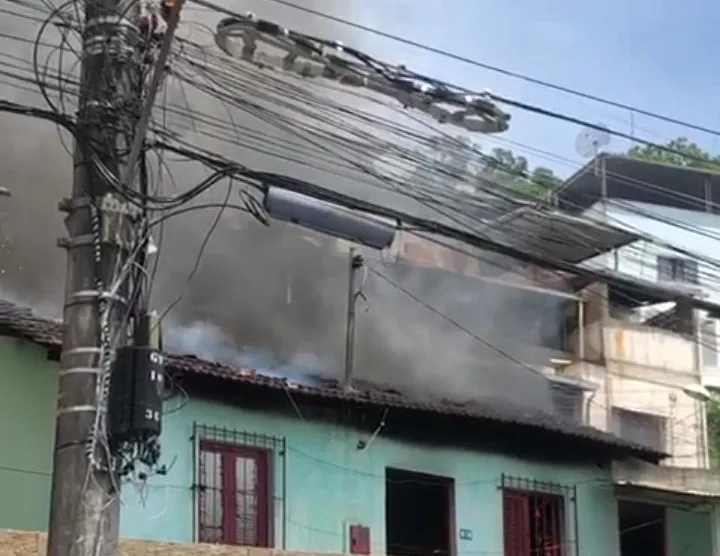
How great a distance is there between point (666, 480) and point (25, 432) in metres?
8.46

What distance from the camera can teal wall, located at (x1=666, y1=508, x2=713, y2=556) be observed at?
59.9ft

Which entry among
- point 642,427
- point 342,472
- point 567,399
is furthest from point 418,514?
point 642,427

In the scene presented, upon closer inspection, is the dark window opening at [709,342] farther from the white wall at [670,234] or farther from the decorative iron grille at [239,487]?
the decorative iron grille at [239,487]

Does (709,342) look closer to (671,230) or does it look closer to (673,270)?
(673,270)

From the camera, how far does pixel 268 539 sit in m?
14.3

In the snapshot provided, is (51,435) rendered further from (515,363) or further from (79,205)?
(515,363)

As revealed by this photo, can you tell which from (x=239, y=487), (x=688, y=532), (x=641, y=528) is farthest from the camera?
(x=641, y=528)

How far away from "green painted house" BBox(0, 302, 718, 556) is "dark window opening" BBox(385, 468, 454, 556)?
0.03m

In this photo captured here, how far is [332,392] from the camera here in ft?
48.5

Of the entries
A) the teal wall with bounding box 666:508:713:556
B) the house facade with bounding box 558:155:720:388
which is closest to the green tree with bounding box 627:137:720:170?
the house facade with bounding box 558:155:720:388

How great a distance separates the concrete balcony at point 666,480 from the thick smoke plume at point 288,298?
5.41 metres

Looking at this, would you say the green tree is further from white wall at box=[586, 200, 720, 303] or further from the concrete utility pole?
the concrete utility pole

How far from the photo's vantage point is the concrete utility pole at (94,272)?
24.7 ft

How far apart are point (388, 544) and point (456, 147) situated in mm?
6262
